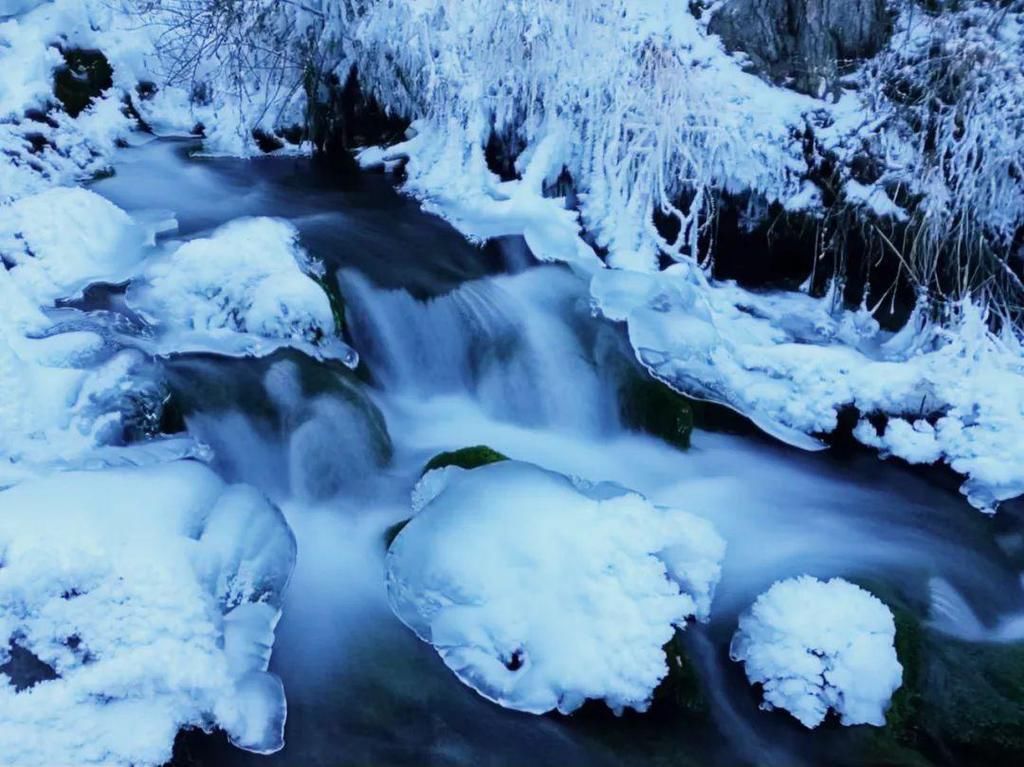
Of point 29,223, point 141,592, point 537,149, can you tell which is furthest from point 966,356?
point 29,223

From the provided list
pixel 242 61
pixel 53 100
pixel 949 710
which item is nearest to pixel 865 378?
pixel 949 710

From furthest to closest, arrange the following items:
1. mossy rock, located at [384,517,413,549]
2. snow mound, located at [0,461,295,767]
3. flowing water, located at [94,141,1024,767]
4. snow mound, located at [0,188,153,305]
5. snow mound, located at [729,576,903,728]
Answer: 1. snow mound, located at [0,188,153,305]
2. mossy rock, located at [384,517,413,549]
3. snow mound, located at [729,576,903,728]
4. flowing water, located at [94,141,1024,767]
5. snow mound, located at [0,461,295,767]

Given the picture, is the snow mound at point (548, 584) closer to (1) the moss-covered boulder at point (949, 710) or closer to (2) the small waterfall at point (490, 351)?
(1) the moss-covered boulder at point (949, 710)

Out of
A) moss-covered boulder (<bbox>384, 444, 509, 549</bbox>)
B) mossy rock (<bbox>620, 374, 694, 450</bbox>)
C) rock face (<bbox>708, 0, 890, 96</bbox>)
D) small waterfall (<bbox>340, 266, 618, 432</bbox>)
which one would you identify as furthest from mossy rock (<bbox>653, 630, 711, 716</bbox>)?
rock face (<bbox>708, 0, 890, 96</bbox>)

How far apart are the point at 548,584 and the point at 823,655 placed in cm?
109

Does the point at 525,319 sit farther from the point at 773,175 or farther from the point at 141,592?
the point at 141,592

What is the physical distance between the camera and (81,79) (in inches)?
259

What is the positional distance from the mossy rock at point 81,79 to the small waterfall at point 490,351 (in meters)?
3.23

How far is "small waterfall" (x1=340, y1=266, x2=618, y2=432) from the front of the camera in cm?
466

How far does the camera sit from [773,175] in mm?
5621

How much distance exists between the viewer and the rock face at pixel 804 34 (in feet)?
18.6

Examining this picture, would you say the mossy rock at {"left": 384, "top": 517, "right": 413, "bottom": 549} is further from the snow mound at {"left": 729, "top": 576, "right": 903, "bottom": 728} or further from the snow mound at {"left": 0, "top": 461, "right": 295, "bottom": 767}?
the snow mound at {"left": 729, "top": 576, "right": 903, "bottom": 728}

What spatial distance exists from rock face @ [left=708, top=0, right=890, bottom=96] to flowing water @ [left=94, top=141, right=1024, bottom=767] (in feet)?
7.63

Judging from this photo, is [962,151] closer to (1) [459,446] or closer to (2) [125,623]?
(1) [459,446]
